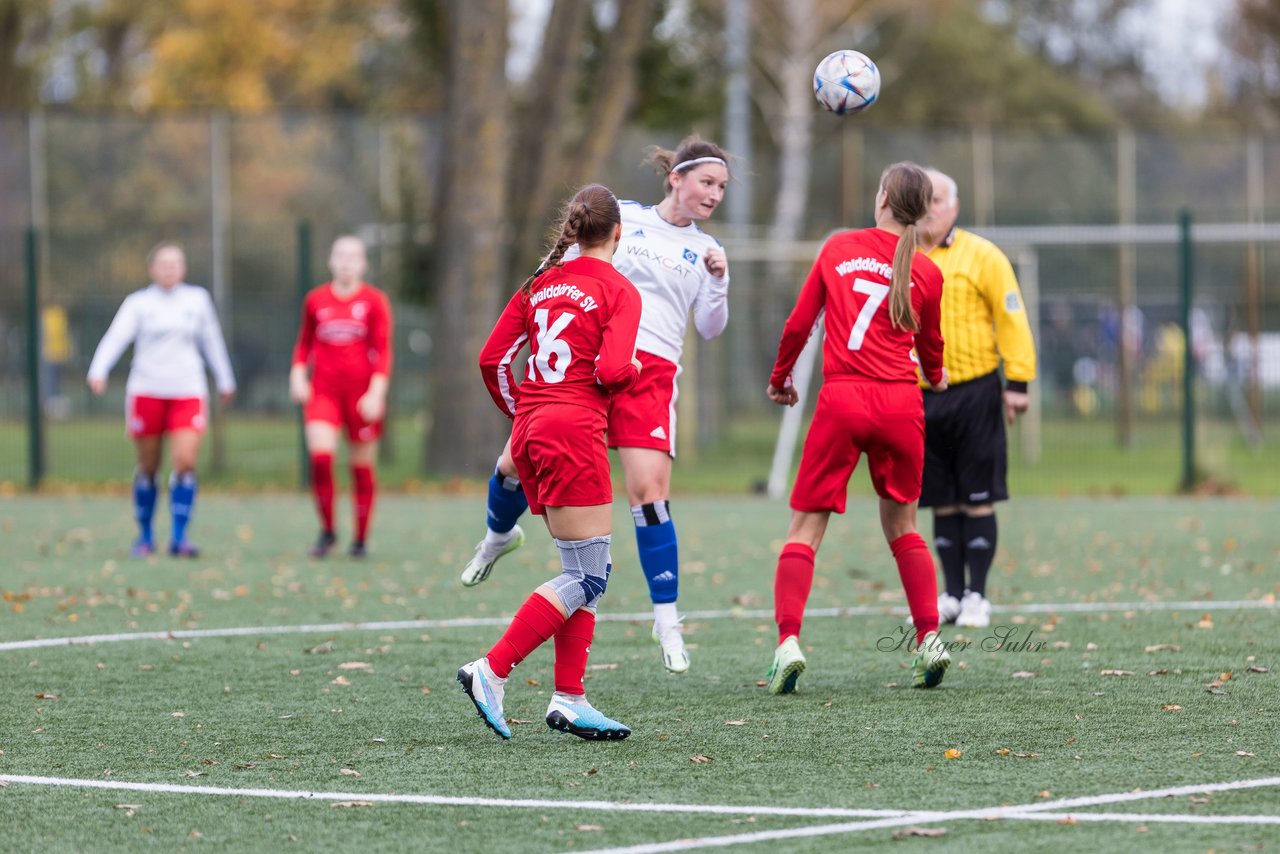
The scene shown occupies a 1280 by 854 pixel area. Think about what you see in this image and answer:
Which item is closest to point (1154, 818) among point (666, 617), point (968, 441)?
point (666, 617)

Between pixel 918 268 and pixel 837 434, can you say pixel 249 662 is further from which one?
pixel 918 268

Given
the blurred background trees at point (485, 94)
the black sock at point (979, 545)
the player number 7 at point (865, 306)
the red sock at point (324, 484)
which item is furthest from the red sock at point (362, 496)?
the player number 7 at point (865, 306)

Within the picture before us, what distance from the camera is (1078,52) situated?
55031 millimetres

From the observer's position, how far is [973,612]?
8312mm

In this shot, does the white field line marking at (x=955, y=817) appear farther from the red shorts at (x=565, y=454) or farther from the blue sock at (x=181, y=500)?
the blue sock at (x=181, y=500)

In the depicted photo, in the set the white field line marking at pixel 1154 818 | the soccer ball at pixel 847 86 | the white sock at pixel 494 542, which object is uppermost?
the soccer ball at pixel 847 86

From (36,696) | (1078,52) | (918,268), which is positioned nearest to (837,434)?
(918,268)

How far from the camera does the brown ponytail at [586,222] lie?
5.68 meters

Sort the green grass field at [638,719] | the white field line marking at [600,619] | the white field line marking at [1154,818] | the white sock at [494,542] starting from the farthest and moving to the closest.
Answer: the white field line marking at [600,619] → the white sock at [494,542] → the green grass field at [638,719] → the white field line marking at [1154,818]

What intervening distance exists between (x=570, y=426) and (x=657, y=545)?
1.28 meters

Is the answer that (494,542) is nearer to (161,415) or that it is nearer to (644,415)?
(644,415)

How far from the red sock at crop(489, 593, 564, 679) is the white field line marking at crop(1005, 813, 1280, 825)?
174cm

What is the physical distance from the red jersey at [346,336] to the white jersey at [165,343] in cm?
74

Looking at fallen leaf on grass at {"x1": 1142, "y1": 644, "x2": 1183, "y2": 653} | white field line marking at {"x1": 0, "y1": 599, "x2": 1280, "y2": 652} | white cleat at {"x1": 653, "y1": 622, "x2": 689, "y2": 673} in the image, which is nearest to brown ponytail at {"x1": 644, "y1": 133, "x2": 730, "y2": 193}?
white cleat at {"x1": 653, "y1": 622, "x2": 689, "y2": 673}
